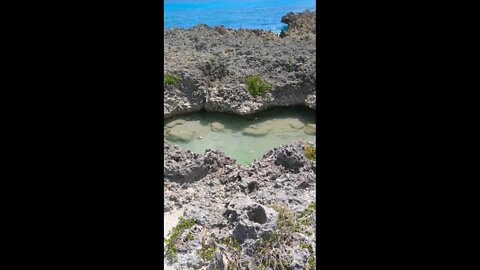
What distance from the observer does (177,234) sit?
4625 mm

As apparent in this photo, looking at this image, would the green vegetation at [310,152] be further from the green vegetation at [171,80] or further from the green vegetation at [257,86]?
the green vegetation at [171,80]

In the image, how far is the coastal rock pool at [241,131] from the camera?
26.7 feet

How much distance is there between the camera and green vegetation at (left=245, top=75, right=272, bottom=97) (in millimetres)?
9688

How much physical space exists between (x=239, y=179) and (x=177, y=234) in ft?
5.19

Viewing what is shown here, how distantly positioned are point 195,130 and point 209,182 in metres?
2.73

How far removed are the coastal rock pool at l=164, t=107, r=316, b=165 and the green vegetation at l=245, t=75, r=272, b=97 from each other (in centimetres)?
41

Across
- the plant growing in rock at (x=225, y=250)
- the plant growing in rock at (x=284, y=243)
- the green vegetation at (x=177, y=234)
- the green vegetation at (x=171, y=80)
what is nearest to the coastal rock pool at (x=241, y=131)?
the green vegetation at (x=171, y=80)

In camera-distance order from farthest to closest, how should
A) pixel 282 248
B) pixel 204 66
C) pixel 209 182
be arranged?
pixel 204 66, pixel 209 182, pixel 282 248

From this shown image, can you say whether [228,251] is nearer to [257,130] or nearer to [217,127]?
[257,130]

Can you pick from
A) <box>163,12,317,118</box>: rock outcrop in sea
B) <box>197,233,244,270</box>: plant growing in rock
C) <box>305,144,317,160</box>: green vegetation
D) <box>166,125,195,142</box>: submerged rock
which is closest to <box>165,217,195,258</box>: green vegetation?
<box>197,233,244,270</box>: plant growing in rock
